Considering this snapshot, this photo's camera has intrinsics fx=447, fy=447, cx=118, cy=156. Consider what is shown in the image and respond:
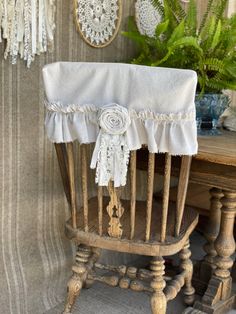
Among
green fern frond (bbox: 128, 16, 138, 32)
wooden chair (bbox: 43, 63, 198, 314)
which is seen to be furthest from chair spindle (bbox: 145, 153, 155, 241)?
→ green fern frond (bbox: 128, 16, 138, 32)

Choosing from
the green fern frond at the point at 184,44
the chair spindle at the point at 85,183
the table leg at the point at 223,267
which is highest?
the green fern frond at the point at 184,44

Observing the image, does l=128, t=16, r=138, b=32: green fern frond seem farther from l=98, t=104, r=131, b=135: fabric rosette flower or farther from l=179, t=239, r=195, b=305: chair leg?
l=179, t=239, r=195, b=305: chair leg

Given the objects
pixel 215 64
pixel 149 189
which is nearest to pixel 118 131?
pixel 149 189

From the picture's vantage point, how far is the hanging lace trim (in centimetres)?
133

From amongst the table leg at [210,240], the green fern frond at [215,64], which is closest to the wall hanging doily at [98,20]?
the green fern frond at [215,64]

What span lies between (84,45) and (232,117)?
789 mm

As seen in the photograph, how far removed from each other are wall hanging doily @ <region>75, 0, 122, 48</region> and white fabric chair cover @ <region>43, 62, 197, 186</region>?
1.87ft

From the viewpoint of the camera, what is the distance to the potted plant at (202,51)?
183 centimetres

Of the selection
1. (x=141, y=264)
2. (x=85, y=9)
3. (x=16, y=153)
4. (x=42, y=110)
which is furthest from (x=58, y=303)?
(x=85, y=9)

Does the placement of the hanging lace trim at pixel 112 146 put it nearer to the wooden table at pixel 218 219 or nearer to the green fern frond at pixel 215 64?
the wooden table at pixel 218 219

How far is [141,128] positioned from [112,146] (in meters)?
0.10

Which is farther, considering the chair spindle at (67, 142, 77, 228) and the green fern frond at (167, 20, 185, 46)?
A: the green fern frond at (167, 20, 185, 46)

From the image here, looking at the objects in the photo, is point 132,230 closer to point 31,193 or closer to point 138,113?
point 138,113

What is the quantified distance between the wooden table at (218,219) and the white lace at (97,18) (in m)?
0.65
